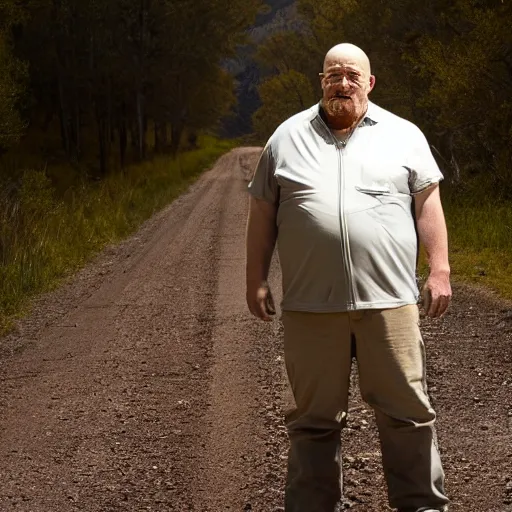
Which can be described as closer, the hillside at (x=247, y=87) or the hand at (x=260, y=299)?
the hand at (x=260, y=299)

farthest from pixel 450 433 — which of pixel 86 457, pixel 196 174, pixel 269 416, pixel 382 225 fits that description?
pixel 196 174

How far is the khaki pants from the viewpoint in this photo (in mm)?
3447

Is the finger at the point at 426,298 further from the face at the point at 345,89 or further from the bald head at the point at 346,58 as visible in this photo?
the bald head at the point at 346,58

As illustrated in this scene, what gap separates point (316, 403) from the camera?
355 cm

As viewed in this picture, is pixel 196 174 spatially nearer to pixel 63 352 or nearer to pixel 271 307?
pixel 63 352

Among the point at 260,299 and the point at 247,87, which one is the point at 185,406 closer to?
the point at 260,299

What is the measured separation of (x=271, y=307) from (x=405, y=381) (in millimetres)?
617

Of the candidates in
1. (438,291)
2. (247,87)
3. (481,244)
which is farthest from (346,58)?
(247,87)

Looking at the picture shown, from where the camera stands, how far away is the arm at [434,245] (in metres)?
3.52

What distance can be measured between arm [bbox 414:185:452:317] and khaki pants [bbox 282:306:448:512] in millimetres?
97

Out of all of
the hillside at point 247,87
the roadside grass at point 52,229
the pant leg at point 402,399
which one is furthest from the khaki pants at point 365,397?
the hillside at point 247,87

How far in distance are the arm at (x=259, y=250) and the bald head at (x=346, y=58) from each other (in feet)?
1.95

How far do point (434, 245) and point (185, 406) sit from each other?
316cm

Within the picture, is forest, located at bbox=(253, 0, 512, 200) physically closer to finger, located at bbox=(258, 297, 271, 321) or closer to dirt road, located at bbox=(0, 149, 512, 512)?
dirt road, located at bbox=(0, 149, 512, 512)
